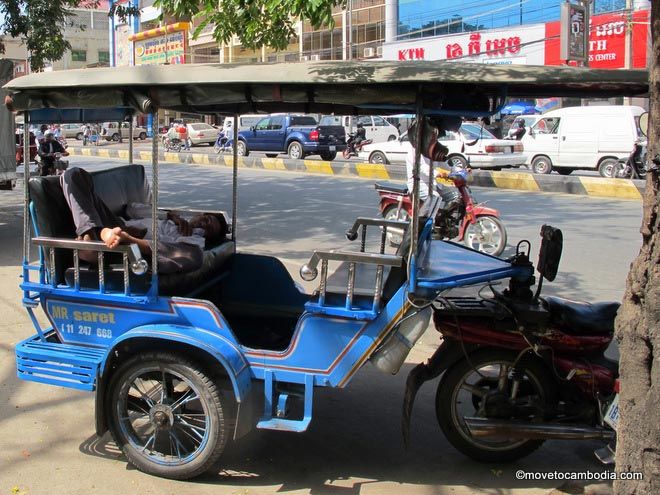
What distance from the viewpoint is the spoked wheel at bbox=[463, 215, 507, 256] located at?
936cm

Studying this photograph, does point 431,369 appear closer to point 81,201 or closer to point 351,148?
point 81,201

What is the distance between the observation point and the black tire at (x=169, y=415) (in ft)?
11.6

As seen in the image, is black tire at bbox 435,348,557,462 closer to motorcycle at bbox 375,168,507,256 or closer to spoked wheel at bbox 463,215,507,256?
motorcycle at bbox 375,168,507,256

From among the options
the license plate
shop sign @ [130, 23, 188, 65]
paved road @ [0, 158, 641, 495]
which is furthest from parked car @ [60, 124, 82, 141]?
the license plate

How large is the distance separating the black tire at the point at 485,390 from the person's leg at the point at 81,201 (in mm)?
2059

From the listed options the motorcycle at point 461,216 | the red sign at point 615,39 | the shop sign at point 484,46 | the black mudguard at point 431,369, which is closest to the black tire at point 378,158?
the red sign at point 615,39

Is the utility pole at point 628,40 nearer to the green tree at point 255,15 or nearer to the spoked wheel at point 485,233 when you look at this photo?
the spoked wheel at point 485,233

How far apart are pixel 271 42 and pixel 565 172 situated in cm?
1467

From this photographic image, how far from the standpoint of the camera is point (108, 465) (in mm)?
3824

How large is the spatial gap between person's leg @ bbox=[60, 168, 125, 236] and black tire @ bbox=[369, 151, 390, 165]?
1760 centimetres

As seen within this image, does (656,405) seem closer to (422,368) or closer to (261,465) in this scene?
(422,368)

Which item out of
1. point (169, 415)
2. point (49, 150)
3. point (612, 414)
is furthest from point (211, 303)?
point (49, 150)

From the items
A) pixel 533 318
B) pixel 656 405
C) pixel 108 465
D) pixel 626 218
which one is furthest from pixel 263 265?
pixel 626 218

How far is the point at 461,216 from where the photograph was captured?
9.83 m
